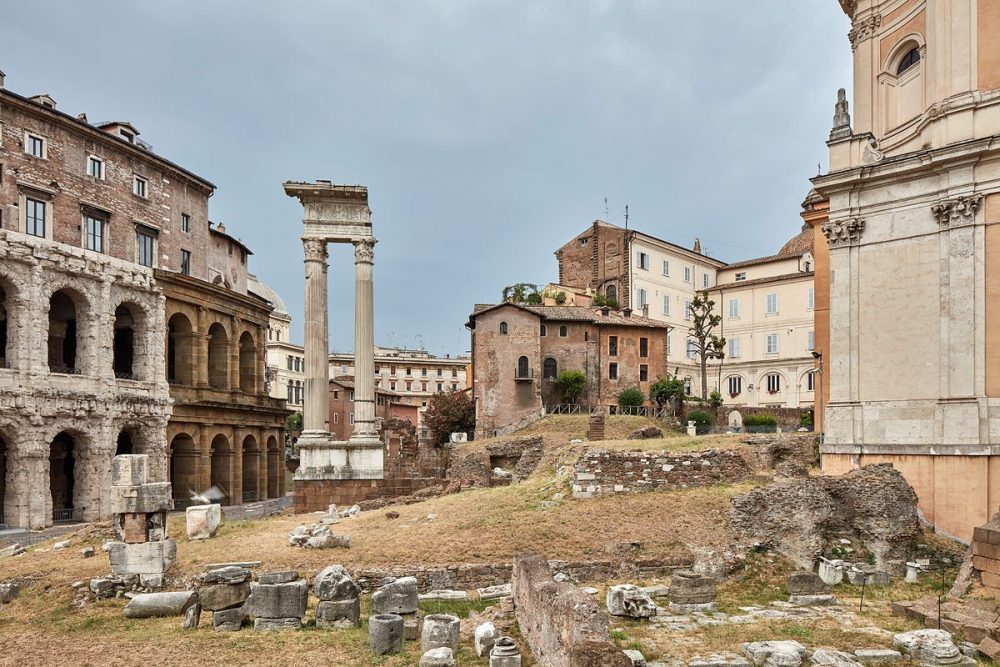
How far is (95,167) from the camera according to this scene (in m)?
33.6

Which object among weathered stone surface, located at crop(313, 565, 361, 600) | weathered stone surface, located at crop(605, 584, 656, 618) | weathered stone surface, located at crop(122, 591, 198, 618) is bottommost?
weathered stone surface, located at crop(122, 591, 198, 618)

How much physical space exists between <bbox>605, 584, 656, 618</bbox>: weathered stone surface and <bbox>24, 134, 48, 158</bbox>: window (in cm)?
3045

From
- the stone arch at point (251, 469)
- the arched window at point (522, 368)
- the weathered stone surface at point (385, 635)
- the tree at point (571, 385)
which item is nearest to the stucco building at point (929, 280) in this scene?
the weathered stone surface at point (385, 635)

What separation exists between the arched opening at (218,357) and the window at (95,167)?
9.44 meters

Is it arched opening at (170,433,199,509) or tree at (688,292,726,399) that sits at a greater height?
tree at (688,292,726,399)

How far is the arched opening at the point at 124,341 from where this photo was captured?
36.8m

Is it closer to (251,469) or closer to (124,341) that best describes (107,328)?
(124,341)

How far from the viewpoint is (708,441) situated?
23141 mm

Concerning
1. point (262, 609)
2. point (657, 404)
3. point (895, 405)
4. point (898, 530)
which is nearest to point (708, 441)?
point (895, 405)

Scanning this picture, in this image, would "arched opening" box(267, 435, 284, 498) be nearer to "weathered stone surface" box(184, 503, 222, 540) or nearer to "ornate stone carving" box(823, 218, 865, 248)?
"weathered stone surface" box(184, 503, 222, 540)

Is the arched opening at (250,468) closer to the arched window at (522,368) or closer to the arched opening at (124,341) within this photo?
the arched opening at (124,341)

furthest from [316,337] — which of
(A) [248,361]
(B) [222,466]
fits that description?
(A) [248,361]

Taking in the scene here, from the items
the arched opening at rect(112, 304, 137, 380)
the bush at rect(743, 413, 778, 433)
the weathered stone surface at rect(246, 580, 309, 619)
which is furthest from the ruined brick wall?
the arched opening at rect(112, 304, 137, 380)

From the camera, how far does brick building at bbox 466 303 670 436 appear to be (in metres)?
48.8
